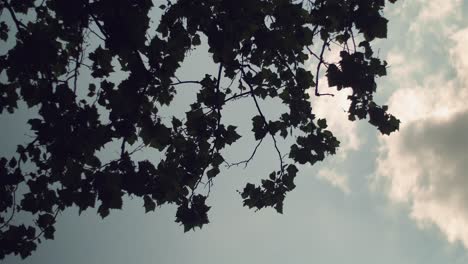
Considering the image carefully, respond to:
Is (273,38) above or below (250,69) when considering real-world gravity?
below

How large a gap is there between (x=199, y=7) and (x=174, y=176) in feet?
8.56

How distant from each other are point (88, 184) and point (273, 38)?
11.3ft

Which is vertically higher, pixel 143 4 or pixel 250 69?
pixel 250 69

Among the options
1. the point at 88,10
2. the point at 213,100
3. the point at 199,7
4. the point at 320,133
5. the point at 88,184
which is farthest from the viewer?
the point at 320,133

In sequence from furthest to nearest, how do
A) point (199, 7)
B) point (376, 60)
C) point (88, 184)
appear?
1. point (376, 60)
2. point (199, 7)
3. point (88, 184)

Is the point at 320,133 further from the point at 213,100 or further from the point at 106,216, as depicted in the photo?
the point at 106,216

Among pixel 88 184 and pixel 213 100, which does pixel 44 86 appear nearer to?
pixel 88 184

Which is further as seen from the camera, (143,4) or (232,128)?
(232,128)

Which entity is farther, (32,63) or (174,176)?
(174,176)

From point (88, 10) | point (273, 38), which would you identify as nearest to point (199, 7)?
point (273, 38)

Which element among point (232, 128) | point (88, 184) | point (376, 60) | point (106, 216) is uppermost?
point (376, 60)

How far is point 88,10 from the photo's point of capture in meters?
4.68

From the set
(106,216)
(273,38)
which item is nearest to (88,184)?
(106,216)

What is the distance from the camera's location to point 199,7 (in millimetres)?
5418
